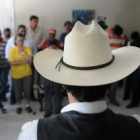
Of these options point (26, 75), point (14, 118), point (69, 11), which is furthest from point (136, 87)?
point (69, 11)

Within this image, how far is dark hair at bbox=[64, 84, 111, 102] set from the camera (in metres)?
0.98

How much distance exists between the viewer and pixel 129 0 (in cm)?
499

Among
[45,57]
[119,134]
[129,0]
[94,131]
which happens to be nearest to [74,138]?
[94,131]

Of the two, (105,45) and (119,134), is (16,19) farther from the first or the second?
(119,134)

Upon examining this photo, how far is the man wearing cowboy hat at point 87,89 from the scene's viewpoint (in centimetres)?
93

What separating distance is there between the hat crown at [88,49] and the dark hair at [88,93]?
16cm

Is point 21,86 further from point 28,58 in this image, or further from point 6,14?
point 6,14

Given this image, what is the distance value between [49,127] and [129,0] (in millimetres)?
4625

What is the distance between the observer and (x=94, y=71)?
43.5 inches

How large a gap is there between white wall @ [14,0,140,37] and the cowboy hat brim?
3.60 m

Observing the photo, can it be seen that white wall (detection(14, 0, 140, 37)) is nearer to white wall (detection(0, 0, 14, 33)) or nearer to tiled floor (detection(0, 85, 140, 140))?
white wall (detection(0, 0, 14, 33))

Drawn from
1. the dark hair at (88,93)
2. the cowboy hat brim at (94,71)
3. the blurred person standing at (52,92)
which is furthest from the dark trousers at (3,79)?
the dark hair at (88,93)

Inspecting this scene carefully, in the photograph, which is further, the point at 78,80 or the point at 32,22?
the point at 32,22

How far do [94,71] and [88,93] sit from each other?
0.16 metres
